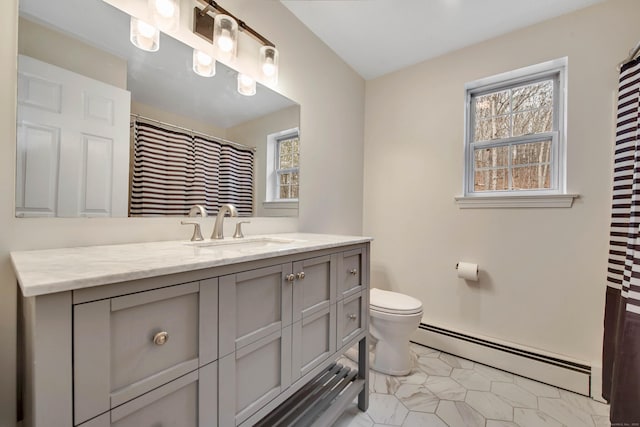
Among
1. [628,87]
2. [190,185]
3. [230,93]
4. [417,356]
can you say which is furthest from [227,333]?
[628,87]

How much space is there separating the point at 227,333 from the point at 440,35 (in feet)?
7.51

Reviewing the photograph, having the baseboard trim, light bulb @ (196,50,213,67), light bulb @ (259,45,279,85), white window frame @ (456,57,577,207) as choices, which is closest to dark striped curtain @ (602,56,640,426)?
the baseboard trim

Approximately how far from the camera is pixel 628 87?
1.44m

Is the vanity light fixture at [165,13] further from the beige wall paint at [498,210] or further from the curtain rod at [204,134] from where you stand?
the beige wall paint at [498,210]

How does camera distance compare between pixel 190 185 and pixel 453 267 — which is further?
pixel 453 267

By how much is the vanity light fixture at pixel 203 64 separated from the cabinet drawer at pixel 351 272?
1.12m

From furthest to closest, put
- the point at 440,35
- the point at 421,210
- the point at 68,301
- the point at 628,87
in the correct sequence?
the point at 421,210 → the point at 440,35 → the point at 628,87 → the point at 68,301

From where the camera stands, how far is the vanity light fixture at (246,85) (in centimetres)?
151

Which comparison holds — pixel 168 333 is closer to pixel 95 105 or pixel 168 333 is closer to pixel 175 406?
pixel 175 406

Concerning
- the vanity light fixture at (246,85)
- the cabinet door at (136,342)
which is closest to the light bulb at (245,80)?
the vanity light fixture at (246,85)

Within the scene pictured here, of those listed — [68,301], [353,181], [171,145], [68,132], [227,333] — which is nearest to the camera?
[68,301]

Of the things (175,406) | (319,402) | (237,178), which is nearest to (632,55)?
(237,178)

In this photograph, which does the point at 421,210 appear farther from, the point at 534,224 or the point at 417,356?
the point at 417,356

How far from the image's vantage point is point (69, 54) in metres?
0.95
